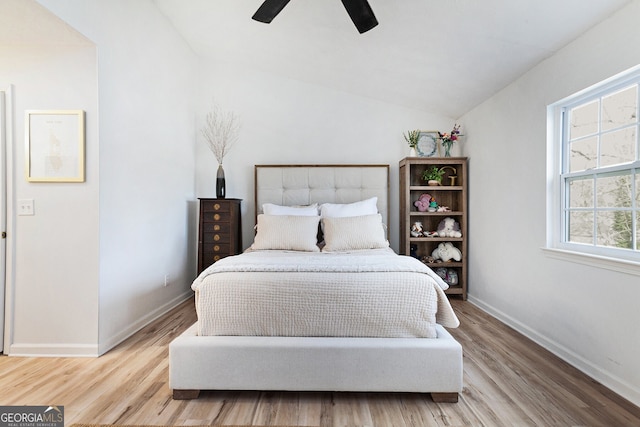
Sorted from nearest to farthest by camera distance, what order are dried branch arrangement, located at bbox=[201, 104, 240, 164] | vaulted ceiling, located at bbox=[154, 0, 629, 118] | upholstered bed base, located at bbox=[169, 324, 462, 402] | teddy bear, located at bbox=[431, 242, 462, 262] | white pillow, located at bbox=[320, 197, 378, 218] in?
upholstered bed base, located at bbox=[169, 324, 462, 402] → vaulted ceiling, located at bbox=[154, 0, 629, 118] → white pillow, located at bbox=[320, 197, 378, 218] → teddy bear, located at bbox=[431, 242, 462, 262] → dried branch arrangement, located at bbox=[201, 104, 240, 164]

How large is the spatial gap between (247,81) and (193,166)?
127 cm

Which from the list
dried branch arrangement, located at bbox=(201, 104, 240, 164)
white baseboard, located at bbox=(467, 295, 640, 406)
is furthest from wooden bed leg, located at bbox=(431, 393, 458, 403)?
dried branch arrangement, located at bbox=(201, 104, 240, 164)

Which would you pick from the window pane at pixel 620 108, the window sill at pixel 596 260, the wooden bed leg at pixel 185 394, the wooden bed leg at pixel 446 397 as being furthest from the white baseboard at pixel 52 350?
the window pane at pixel 620 108

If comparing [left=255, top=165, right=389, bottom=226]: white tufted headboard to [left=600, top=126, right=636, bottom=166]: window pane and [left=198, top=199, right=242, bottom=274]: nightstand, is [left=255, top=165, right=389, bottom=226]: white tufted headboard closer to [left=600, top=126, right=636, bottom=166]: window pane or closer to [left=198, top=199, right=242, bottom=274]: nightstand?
[left=198, top=199, right=242, bottom=274]: nightstand

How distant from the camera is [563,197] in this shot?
2.37m

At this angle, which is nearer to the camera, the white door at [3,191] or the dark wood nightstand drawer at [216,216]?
the white door at [3,191]

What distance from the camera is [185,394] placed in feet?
5.64

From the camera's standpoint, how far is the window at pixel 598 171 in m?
1.87

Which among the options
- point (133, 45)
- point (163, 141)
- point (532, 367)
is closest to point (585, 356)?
point (532, 367)

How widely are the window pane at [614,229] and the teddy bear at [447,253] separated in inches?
60.8

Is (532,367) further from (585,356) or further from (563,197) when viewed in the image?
(563,197)

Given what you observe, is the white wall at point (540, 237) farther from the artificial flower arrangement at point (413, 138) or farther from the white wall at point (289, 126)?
the white wall at point (289, 126)

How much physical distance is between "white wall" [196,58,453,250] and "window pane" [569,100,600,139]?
72.5 inches

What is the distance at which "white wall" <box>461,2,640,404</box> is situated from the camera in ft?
5.89
